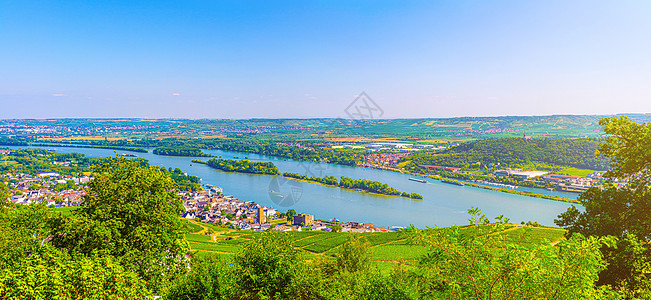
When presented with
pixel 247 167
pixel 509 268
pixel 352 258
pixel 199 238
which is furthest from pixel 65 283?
pixel 247 167

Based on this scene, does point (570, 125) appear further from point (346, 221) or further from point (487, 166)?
point (346, 221)

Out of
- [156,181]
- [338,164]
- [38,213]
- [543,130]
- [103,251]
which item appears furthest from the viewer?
[543,130]

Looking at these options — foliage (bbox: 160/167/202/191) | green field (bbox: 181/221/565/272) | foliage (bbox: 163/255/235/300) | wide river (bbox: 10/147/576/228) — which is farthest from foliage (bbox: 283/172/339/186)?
foliage (bbox: 163/255/235/300)

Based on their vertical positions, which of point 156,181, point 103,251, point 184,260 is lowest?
point 184,260

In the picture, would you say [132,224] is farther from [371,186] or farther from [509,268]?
[371,186]

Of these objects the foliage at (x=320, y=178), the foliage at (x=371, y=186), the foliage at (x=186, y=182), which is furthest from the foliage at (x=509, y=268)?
the foliage at (x=186, y=182)

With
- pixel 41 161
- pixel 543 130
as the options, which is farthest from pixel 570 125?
pixel 41 161

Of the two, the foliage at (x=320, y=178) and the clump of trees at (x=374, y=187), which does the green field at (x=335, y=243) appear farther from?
the foliage at (x=320, y=178)
